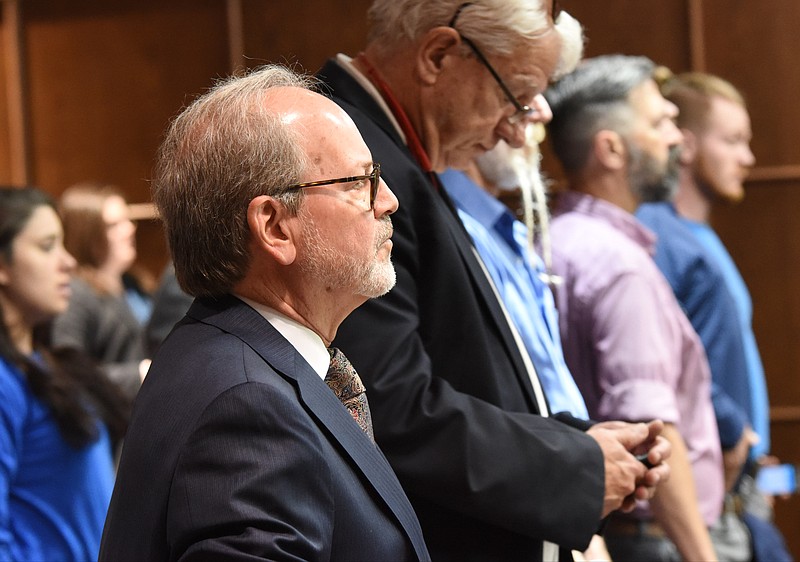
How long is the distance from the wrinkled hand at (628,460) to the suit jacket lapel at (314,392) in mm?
522

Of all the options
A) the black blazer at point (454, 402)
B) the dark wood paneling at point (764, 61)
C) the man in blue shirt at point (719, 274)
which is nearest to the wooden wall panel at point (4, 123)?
the man in blue shirt at point (719, 274)

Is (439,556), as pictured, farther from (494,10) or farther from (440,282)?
(494,10)

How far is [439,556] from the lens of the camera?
164 centimetres

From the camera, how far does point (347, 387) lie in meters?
1.35

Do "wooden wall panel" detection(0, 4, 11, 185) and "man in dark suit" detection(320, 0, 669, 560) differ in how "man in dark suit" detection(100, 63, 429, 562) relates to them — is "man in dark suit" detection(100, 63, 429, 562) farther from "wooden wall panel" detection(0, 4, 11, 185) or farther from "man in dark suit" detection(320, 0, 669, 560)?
"wooden wall panel" detection(0, 4, 11, 185)

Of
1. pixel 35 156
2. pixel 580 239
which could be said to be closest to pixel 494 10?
pixel 580 239

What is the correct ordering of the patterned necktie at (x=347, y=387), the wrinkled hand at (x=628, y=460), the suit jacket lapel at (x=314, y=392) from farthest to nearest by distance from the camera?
the wrinkled hand at (x=628, y=460)
the patterned necktie at (x=347, y=387)
the suit jacket lapel at (x=314, y=392)

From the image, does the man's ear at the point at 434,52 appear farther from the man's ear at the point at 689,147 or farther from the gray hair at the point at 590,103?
the man's ear at the point at 689,147

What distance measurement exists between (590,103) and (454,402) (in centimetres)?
143

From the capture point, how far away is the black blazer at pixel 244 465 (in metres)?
1.08

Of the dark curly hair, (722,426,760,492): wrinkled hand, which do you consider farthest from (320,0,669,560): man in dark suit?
(722,426,760,492): wrinkled hand

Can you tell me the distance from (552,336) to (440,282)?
1.55 ft

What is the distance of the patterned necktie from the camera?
1.33 m

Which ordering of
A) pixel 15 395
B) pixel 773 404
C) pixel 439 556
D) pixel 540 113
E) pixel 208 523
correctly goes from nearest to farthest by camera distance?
pixel 208 523, pixel 439 556, pixel 540 113, pixel 15 395, pixel 773 404
